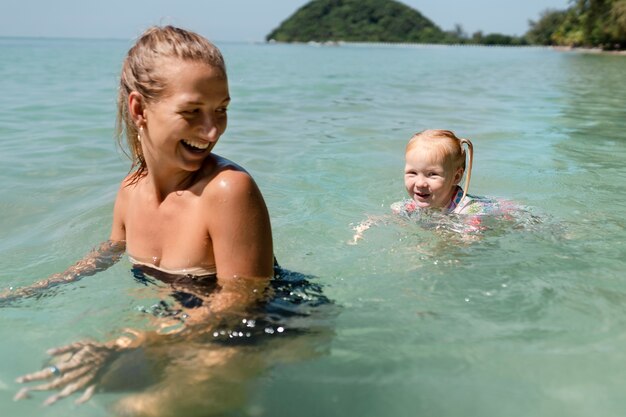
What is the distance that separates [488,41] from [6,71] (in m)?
125

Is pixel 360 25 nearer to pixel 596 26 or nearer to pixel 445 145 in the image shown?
pixel 596 26

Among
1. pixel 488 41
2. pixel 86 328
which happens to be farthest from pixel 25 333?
pixel 488 41

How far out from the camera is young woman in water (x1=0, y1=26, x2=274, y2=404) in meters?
2.21

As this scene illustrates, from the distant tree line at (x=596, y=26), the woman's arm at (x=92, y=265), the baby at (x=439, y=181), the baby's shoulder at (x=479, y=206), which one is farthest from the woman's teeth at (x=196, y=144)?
the distant tree line at (x=596, y=26)

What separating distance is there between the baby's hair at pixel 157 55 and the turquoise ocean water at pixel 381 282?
89cm

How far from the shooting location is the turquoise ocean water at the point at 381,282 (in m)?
2.17

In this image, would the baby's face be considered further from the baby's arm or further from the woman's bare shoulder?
the woman's bare shoulder

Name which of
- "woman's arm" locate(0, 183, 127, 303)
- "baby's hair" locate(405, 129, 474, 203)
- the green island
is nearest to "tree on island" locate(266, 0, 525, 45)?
the green island

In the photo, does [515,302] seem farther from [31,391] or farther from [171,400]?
[31,391]

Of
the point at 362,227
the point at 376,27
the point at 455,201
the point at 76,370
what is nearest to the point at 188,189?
the point at 76,370

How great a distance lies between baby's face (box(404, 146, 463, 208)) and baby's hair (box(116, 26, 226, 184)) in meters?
2.22

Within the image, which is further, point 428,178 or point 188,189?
point 428,178

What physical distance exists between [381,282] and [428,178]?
52.0 inches

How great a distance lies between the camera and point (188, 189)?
242cm
